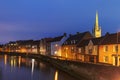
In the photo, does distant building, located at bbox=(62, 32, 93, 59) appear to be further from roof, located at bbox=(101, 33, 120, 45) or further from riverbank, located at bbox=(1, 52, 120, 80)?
roof, located at bbox=(101, 33, 120, 45)

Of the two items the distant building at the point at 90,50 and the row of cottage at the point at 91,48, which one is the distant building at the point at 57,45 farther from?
the distant building at the point at 90,50

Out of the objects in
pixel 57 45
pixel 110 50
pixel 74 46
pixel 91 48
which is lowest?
pixel 110 50

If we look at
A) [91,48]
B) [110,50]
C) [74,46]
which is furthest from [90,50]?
[74,46]

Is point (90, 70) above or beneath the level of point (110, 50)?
beneath

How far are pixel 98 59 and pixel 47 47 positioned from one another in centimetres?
6081

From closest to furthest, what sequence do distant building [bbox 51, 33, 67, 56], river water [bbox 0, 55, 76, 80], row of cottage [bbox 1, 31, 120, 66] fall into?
river water [bbox 0, 55, 76, 80], row of cottage [bbox 1, 31, 120, 66], distant building [bbox 51, 33, 67, 56]

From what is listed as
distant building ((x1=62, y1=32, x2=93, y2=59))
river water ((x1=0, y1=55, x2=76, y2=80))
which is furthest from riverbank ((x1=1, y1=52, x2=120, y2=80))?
distant building ((x1=62, y1=32, x2=93, y2=59))

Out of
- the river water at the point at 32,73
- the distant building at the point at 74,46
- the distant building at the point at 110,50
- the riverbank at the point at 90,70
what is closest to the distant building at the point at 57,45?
the distant building at the point at 74,46

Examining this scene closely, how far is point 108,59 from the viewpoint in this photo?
56.7 m

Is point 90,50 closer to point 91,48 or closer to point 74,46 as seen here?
point 91,48

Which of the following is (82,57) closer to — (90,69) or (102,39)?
(102,39)

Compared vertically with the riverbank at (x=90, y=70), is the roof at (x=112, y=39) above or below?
above

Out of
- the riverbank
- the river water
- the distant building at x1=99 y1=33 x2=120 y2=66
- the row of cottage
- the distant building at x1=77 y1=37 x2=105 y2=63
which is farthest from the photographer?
the distant building at x1=77 y1=37 x2=105 y2=63

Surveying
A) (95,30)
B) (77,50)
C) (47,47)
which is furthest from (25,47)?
(77,50)
